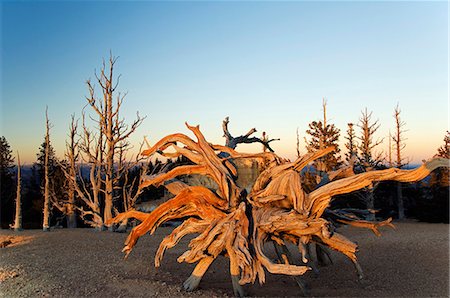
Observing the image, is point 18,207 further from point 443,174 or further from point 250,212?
point 443,174

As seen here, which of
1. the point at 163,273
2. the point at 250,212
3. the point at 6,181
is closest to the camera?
the point at 250,212

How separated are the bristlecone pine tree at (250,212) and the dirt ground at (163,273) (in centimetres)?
81

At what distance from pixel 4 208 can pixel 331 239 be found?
2532 cm

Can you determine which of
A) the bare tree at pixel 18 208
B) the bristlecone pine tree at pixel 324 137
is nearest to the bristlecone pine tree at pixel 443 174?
the bristlecone pine tree at pixel 324 137

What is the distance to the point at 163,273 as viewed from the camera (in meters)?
9.02

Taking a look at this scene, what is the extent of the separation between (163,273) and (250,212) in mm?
2759

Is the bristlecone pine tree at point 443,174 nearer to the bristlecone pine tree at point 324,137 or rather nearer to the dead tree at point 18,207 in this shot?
the bristlecone pine tree at point 324,137

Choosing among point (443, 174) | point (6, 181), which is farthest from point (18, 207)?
Result: point (443, 174)

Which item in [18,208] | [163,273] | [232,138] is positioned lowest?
[163,273]

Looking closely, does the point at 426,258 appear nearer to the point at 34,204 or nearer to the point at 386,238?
the point at 386,238

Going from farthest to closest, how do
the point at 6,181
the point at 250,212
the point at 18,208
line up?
the point at 6,181 < the point at 18,208 < the point at 250,212

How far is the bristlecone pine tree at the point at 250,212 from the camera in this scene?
7.03m

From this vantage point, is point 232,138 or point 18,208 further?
point 18,208

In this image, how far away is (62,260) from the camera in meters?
10.1
